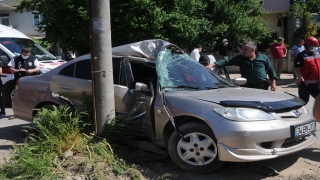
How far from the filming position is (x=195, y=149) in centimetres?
494

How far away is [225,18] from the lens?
61.8ft

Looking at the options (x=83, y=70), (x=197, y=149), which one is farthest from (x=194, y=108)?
(x=83, y=70)

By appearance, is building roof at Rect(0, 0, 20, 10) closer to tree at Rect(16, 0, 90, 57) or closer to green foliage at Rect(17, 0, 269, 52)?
green foliage at Rect(17, 0, 269, 52)

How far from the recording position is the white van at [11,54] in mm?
10695

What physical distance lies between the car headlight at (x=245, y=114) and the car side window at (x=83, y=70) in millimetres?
2617

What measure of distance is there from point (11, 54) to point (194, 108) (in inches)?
301

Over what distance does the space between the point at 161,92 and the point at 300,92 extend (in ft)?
9.37

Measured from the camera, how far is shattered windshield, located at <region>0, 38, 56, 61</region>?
11359 mm

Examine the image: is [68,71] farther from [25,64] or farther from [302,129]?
[302,129]

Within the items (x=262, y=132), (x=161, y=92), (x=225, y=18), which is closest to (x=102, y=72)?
(x=161, y=92)

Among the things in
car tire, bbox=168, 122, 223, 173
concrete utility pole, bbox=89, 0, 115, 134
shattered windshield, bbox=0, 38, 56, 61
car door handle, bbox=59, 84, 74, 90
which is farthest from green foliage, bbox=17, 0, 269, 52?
car tire, bbox=168, 122, 223, 173

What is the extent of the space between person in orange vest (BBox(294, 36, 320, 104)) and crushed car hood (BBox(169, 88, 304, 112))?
1.60 m

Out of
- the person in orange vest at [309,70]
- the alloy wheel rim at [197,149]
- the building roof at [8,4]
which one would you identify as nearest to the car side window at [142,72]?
the alloy wheel rim at [197,149]

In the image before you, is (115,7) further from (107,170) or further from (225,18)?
(107,170)
